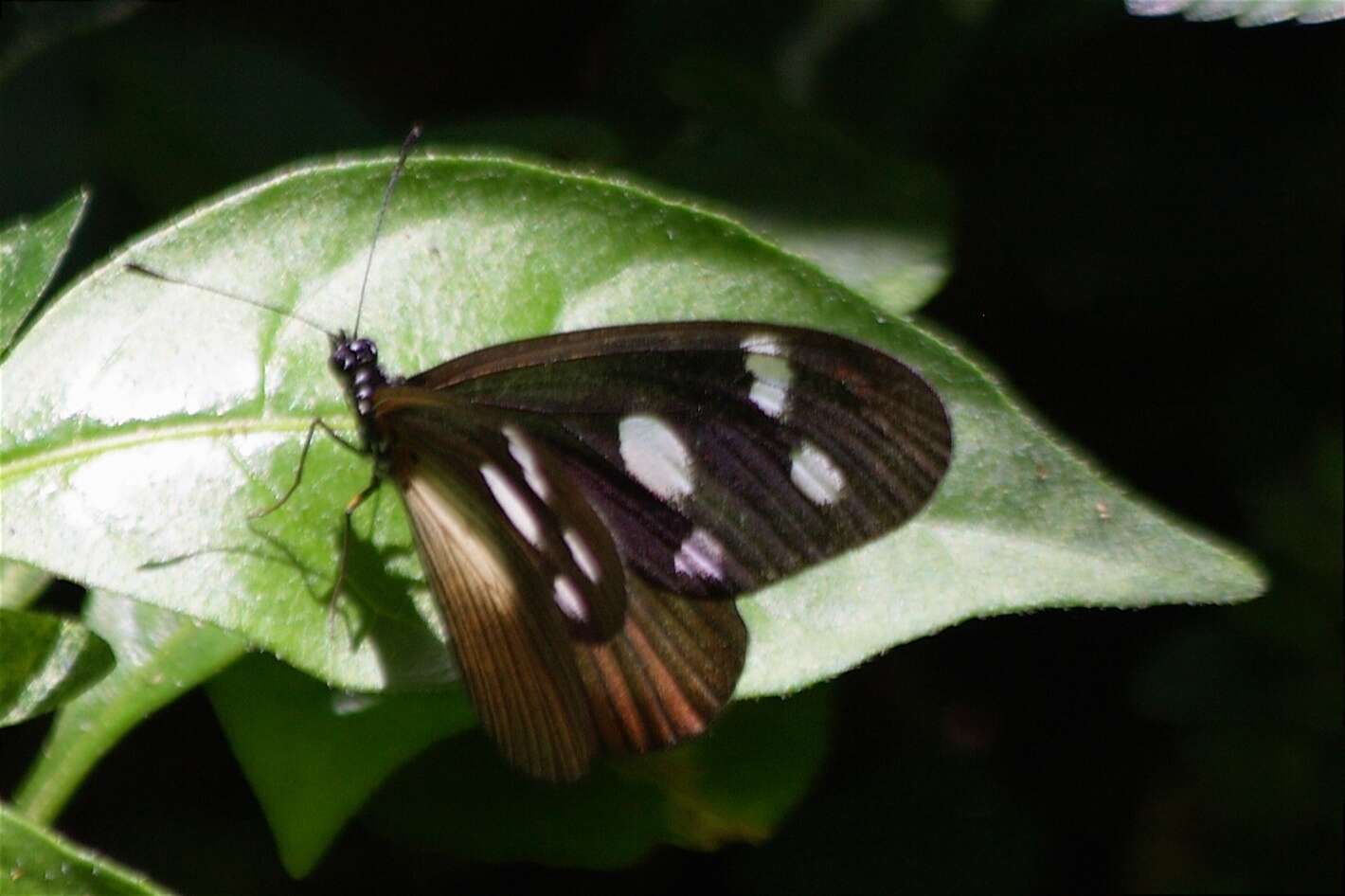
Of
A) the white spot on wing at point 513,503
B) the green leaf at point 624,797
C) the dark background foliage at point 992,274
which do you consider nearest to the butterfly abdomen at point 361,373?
the white spot on wing at point 513,503

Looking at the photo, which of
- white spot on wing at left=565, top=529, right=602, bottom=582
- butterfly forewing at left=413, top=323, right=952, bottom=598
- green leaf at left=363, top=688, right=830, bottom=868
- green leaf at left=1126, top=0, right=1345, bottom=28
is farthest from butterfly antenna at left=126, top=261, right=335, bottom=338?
green leaf at left=1126, top=0, right=1345, bottom=28

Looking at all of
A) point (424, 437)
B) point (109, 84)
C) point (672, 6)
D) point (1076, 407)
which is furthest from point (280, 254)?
point (1076, 407)

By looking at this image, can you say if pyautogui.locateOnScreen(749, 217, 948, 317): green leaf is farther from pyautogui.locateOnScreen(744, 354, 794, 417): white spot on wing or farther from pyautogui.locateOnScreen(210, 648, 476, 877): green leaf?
pyautogui.locateOnScreen(210, 648, 476, 877): green leaf

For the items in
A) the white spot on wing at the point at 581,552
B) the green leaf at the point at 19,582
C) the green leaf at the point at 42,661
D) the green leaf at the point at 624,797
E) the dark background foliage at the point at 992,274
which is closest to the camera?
the green leaf at the point at 42,661

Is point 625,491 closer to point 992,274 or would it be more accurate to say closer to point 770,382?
point 770,382

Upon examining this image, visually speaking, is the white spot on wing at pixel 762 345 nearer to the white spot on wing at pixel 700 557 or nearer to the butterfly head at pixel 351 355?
the white spot on wing at pixel 700 557

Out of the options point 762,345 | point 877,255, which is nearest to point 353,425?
point 762,345

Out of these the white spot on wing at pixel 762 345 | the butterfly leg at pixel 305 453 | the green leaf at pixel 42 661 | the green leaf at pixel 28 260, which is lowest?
the white spot on wing at pixel 762 345
